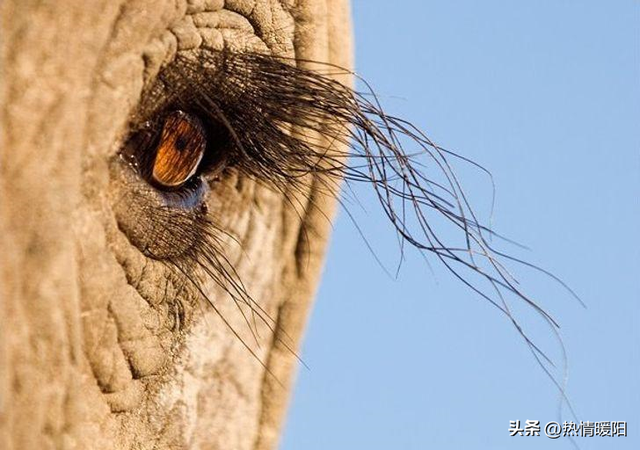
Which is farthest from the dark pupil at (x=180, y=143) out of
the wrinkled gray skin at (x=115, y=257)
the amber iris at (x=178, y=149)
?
the wrinkled gray skin at (x=115, y=257)

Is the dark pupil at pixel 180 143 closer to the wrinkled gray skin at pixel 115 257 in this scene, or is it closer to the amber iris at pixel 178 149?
the amber iris at pixel 178 149

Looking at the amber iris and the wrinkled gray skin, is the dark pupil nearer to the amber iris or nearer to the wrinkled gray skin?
the amber iris

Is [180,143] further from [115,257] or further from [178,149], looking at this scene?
[115,257]

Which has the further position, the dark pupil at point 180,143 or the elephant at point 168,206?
the dark pupil at point 180,143

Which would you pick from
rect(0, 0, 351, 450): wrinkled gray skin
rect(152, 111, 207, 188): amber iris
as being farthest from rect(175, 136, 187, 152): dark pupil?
rect(0, 0, 351, 450): wrinkled gray skin

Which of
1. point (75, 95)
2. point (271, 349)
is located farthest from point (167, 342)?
point (75, 95)

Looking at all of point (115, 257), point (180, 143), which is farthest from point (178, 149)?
point (115, 257)

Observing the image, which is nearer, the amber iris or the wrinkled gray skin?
the wrinkled gray skin

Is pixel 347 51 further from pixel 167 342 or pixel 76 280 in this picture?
pixel 76 280
